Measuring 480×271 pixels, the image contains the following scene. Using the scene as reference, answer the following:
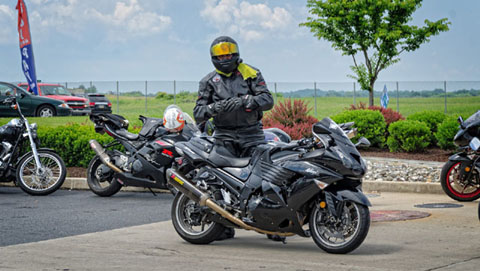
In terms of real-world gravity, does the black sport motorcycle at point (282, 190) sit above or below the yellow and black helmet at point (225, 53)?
below

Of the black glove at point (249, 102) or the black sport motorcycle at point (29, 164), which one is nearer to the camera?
the black glove at point (249, 102)

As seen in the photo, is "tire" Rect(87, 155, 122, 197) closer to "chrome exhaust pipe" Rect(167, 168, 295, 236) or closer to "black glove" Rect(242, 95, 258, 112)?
"chrome exhaust pipe" Rect(167, 168, 295, 236)

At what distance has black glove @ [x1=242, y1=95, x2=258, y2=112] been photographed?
7.65 meters

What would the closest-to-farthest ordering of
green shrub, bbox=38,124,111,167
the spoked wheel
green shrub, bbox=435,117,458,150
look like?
the spoked wheel
green shrub, bbox=38,124,111,167
green shrub, bbox=435,117,458,150

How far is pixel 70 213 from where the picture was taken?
1054cm

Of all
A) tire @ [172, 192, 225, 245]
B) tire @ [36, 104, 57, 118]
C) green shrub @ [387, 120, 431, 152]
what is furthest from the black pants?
tire @ [36, 104, 57, 118]

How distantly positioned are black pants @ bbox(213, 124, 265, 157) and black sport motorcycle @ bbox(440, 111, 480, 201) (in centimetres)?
447

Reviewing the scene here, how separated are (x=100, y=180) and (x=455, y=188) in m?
5.61

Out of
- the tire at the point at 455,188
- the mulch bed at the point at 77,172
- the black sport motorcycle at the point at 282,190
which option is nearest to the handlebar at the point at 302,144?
the black sport motorcycle at the point at 282,190

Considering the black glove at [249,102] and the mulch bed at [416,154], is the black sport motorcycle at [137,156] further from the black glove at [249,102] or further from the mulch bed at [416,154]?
the mulch bed at [416,154]

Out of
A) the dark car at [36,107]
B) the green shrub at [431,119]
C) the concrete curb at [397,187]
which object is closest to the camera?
the concrete curb at [397,187]

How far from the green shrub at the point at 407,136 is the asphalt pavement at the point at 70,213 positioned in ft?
A: 28.3

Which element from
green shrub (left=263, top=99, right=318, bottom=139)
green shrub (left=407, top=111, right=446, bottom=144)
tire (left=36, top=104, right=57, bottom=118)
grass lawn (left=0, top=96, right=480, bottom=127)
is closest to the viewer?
green shrub (left=263, top=99, right=318, bottom=139)

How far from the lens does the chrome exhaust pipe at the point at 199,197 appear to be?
7477mm
